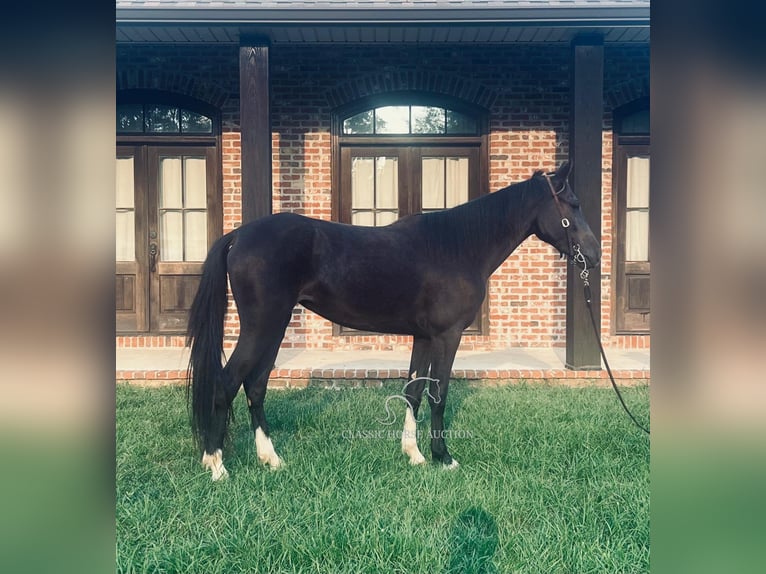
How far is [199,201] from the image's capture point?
6.34 m

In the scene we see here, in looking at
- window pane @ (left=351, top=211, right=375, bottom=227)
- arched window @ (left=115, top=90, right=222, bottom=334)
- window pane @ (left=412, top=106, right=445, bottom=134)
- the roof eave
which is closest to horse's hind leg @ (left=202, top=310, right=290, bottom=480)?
the roof eave

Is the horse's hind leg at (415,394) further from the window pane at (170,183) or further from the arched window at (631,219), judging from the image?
the window pane at (170,183)

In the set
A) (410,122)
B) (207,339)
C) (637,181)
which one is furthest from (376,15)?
(637,181)

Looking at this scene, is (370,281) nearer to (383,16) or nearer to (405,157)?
(383,16)

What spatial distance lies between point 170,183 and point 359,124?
2272 millimetres

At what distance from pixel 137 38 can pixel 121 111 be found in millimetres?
1138

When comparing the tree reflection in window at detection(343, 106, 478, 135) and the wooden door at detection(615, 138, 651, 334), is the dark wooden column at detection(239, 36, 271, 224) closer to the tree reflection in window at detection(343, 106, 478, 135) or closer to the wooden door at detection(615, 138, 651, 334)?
the tree reflection in window at detection(343, 106, 478, 135)

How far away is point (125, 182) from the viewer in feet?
20.6

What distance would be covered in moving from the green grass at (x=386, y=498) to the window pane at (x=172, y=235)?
2792 millimetres

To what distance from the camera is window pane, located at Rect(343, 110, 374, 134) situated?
20.3ft

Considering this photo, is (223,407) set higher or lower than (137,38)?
lower
